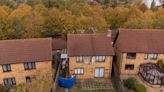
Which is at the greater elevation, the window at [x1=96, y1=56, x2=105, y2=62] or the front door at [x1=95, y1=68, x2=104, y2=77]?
the window at [x1=96, y1=56, x2=105, y2=62]

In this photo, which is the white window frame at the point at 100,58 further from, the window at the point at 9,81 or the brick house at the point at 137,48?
the window at the point at 9,81

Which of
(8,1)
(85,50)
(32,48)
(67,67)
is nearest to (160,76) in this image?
(85,50)

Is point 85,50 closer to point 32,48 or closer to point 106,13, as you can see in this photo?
point 32,48

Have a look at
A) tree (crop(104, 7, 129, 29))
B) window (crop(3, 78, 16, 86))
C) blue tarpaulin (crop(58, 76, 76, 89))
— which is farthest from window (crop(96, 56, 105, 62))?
tree (crop(104, 7, 129, 29))

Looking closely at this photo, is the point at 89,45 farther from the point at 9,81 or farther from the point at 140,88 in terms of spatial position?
the point at 9,81

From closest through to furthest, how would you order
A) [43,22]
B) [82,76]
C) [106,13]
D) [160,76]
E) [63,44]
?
[160,76], [82,76], [63,44], [43,22], [106,13]

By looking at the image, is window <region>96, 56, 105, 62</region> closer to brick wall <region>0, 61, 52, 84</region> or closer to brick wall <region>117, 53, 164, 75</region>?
brick wall <region>117, 53, 164, 75</region>
